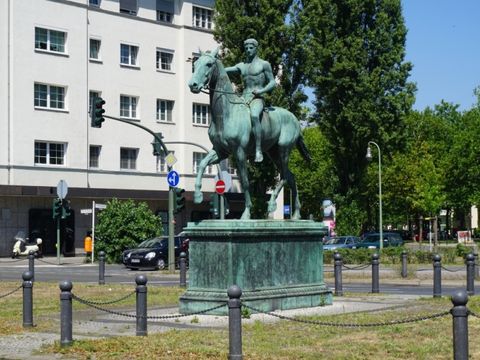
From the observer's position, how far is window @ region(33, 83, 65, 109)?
5156 centimetres

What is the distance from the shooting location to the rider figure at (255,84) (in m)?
16.4

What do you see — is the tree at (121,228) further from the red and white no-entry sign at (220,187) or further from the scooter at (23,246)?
the red and white no-entry sign at (220,187)

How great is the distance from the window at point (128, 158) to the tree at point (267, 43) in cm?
974

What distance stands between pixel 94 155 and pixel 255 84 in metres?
38.9

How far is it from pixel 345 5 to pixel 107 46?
46.4 ft

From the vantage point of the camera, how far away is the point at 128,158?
56.4m

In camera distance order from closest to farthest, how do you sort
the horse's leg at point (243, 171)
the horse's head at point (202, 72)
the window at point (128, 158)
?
the horse's head at point (202, 72) < the horse's leg at point (243, 171) < the window at point (128, 158)

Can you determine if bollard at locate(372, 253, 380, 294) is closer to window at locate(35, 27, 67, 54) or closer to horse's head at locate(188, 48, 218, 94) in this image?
horse's head at locate(188, 48, 218, 94)

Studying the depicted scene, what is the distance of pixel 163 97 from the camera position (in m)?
58.2

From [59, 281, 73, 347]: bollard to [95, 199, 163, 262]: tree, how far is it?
32.1 m

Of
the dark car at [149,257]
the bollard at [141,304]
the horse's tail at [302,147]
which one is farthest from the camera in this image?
the dark car at [149,257]

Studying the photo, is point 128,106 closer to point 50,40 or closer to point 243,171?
point 50,40

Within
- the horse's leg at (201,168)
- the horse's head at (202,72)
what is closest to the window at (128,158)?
the horse's leg at (201,168)

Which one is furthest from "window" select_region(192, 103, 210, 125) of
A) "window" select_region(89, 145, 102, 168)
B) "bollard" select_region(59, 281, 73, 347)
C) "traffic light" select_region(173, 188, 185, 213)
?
"bollard" select_region(59, 281, 73, 347)
